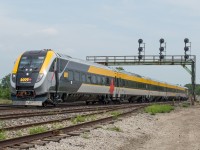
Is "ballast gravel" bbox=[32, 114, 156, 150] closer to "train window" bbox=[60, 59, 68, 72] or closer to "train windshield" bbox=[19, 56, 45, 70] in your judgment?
"train windshield" bbox=[19, 56, 45, 70]

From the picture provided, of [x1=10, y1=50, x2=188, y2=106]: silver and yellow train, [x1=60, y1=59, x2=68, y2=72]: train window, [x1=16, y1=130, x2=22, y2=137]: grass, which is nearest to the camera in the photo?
[x1=16, y1=130, x2=22, y2=137]: grass

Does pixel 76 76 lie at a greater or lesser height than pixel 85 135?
greater

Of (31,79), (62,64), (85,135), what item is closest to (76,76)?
(62,64)

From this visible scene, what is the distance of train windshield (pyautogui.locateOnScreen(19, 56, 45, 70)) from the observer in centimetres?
2162

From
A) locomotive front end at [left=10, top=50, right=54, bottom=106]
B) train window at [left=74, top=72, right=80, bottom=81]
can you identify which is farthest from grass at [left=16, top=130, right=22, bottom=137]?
train window at [left=74, top=72, right=80, bottom=81]

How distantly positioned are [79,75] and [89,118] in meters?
9.43

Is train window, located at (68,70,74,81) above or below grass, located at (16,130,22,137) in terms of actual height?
above

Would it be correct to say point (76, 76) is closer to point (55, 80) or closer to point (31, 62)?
point (55, 80)

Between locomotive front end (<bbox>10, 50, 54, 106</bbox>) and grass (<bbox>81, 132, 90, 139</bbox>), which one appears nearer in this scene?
grass (<bbox>81, 132, 90, 139</bbox>)

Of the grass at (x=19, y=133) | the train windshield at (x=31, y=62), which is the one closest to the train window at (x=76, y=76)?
the train windshield at (x=31, y=62)

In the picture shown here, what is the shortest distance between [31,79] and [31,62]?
127 cm

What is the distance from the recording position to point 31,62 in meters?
22.0

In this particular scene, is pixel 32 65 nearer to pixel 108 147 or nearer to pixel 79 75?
pixel 79 75

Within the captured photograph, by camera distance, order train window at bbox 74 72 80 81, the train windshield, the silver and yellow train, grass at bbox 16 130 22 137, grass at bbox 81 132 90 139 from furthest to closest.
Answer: train window at bbox 74 72 80 81 → the train windshield → the silver and yellow train → grass at bbox 81 132 90 139 → grass at bbox 16 130 22 137
